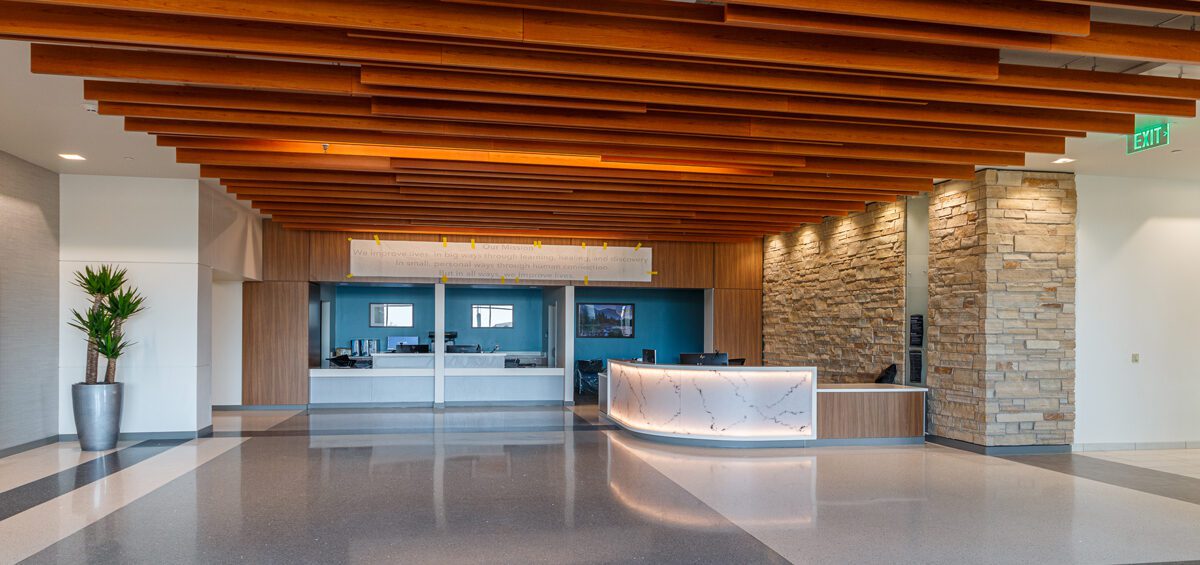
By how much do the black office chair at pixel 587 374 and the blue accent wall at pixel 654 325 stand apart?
0.38 metres

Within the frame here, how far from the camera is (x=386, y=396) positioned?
480 inches

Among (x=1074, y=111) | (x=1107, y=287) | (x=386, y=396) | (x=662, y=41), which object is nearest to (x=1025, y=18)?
(x=662, y=41)

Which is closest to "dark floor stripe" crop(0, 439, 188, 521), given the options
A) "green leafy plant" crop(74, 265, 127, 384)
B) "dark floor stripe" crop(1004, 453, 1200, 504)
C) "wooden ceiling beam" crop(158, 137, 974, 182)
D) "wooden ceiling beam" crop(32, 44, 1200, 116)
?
"green leafy plant" crop(74, 265, 127, 384)

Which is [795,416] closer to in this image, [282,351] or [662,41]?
[662,41]

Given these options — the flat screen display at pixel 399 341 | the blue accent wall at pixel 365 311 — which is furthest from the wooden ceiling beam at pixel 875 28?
the blue accent wall at pixel 365 311

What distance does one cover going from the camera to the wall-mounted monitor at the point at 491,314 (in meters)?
14.3

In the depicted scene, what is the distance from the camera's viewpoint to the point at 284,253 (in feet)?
38.7

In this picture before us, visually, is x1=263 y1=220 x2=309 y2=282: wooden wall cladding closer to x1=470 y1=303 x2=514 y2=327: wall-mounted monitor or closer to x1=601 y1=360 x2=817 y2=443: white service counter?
x1=470 y1=303 x2=514 y2=327: wall-mounted monitor

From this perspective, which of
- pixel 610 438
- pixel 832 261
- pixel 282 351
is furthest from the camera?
pixel 282 351

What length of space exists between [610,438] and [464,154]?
12.6 ft

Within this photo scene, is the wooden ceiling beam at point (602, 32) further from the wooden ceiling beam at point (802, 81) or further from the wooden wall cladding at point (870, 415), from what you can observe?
the wooden wall cladding at point (870, 415)

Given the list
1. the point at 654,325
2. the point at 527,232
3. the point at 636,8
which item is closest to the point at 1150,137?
the point at 636,8

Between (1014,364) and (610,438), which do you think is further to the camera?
(610,438)

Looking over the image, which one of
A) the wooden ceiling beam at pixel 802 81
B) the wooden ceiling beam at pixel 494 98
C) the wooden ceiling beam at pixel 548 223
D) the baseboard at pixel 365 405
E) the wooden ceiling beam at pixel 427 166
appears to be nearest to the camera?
the wooden ceiling beam at pixel 802 81
